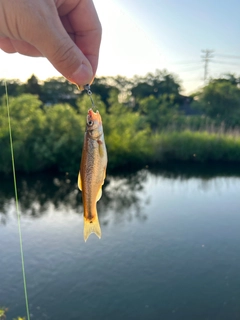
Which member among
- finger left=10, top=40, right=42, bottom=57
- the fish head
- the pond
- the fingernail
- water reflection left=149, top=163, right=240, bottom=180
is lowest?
the pond

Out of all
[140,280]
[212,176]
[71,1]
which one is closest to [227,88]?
[212,176]

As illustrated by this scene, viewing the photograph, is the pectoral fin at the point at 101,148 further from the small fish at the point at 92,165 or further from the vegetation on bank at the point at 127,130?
the vegetation on bank at the point at 127,130

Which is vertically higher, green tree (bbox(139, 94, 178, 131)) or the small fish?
the small fish

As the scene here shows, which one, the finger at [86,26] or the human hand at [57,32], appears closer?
the human hand at [57,32]

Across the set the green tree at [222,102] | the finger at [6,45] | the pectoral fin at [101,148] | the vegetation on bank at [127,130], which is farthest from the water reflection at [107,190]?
the pectoral fin at [101,148]

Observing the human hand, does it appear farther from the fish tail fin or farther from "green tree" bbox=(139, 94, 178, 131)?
"green tree" bbox=(139, 94, 178, 131)

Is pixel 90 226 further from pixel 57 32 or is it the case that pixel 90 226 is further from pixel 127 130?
pixel 127 130

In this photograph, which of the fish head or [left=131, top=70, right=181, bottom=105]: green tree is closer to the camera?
the fish head

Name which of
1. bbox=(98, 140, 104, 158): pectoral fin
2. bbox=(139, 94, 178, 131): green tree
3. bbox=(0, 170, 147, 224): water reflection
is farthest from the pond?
bbox=(139, 94, 178, 131): green tree
